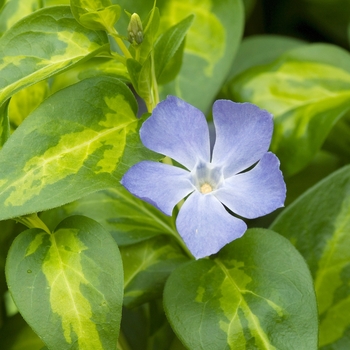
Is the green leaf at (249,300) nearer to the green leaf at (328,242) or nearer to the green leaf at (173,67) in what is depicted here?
the green leaf at (328,242)

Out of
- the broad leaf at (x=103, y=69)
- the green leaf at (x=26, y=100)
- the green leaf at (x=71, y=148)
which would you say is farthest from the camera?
the green leaf at (x=26, y=100)

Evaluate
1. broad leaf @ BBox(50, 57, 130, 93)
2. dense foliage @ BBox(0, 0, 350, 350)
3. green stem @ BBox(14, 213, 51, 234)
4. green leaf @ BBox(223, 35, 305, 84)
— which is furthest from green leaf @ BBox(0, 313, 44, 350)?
green leaf @ BBox(223, 35, 305, 84)

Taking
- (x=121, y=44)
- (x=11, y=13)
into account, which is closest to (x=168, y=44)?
(x=121, y=44)

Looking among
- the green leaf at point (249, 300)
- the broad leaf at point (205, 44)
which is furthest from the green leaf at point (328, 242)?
the broad leaf at point (205, 44)

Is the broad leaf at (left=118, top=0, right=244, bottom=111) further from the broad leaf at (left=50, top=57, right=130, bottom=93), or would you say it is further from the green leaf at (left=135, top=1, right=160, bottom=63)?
the green leaf at (left=135, top=1, right=160, bottom=63)

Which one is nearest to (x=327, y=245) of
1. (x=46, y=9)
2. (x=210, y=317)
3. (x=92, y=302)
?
(x=210, y=317)

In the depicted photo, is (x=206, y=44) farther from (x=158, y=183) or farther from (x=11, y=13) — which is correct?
(x=158, y=183)
